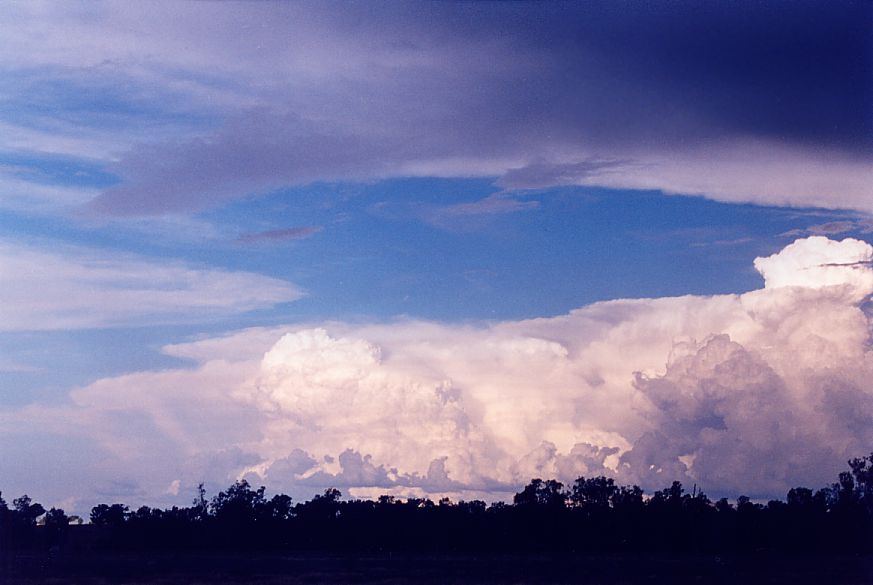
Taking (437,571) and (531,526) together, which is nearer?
(437,571)

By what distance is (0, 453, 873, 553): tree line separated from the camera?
142000 millimetres

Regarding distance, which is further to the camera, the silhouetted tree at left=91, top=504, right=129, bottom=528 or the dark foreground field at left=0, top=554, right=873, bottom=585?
the silhouetted tree at left=91, top=504, right=129, bottom=528

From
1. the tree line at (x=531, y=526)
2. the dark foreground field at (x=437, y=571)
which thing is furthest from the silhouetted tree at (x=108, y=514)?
the dark foreground field at (x=437, y=571)

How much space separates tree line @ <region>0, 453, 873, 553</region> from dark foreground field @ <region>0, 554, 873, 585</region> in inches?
1209

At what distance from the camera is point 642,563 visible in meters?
105

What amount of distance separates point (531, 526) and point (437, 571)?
70.4m

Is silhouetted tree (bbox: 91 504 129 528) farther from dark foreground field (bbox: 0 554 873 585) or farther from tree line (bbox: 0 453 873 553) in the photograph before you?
dark foreground field (bbox: 0 554 873 585)

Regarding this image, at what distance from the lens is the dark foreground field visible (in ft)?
253

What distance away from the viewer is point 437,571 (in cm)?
8769

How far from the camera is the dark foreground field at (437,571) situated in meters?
77.0

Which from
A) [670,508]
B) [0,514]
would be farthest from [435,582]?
[0,514]

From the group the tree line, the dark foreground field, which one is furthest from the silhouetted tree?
the dark foreground field

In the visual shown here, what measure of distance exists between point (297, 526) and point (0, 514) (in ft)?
194

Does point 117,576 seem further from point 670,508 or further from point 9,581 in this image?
point 670,508
